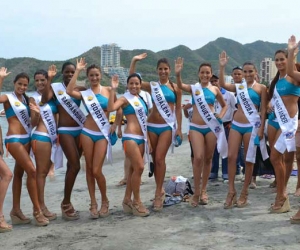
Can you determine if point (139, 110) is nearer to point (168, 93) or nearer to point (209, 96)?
point (168, 93)

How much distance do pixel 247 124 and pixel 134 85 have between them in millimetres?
1773

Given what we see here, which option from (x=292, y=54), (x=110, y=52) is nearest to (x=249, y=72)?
(x=292, y=54)

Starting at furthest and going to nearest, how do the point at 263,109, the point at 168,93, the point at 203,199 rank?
the point at 203,199 → the point at 168,93 → the point at 263,109

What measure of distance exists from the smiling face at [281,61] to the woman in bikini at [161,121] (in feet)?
5.02

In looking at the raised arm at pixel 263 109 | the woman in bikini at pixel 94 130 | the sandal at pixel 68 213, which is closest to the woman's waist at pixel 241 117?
the raised arm at pixel 263 109

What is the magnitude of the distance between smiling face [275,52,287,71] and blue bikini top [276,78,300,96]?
0.18 metres

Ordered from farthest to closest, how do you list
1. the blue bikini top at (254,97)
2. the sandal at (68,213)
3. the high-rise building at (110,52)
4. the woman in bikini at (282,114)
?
the high-rise building at (110,52), the blue bikini top at (254,97), the sandal at (68,213), the woman in bikini at (282,114)

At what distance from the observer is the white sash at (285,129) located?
17.7ft

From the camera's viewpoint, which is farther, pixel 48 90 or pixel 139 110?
pixel 139 110

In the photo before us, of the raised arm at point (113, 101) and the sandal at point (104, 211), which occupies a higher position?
the raised arm at point (113, 101)

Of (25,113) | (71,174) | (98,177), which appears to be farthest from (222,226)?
(25,113)

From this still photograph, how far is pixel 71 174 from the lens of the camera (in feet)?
18.9

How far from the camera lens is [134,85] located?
235 inches

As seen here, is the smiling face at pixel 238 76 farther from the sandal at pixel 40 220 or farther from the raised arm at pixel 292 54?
the sandal at pixel 40 220
